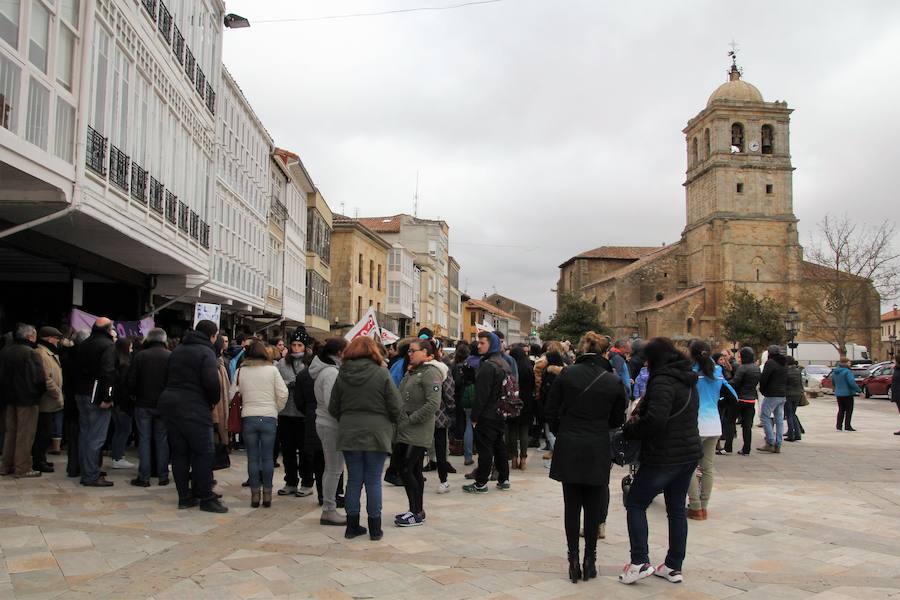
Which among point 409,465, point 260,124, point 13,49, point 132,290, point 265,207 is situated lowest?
point 409,465

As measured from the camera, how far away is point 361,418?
642 cm

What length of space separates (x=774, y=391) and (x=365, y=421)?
30.7ft

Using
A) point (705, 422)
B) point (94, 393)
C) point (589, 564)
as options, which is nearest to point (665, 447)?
point (589, 564)

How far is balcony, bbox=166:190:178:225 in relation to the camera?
1348cm

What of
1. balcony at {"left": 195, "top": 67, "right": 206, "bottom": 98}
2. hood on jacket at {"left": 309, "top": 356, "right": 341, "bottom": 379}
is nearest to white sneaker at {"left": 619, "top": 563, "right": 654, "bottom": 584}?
hood on jacket at {"left": 309, "top": 356, "right": 341, "bottom": 379}

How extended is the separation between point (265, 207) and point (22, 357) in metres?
18.2

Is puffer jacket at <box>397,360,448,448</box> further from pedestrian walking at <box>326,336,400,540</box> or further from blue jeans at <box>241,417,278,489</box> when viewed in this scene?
blue jeans at <box>241,417,278,489</box>

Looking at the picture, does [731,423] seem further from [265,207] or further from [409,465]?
[265,207]

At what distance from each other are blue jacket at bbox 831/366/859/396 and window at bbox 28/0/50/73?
16.7 metres

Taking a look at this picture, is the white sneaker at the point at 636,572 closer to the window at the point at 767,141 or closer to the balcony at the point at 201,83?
the balcony at the point at 201,83

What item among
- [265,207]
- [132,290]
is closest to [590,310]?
[265,207]

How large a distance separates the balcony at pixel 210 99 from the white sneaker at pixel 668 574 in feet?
46.8

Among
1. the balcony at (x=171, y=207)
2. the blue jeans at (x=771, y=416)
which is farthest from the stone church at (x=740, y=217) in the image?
the balcony at (x=171, y=207)

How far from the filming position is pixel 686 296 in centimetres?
7575
